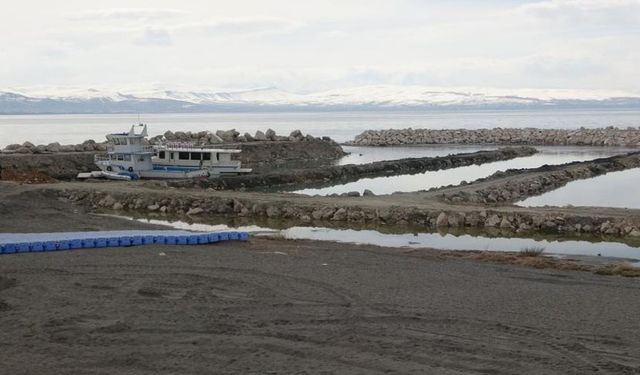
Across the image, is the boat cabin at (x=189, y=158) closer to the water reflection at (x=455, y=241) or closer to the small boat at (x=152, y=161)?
the small boat at (x=152, y=161)

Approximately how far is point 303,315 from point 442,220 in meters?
12.4

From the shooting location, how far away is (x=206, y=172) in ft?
115

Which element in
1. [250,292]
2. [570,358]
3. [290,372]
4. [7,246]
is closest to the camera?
[290,372]

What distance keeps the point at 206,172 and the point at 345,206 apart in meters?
11.9

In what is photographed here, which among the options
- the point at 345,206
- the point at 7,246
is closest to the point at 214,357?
the point at 7,246

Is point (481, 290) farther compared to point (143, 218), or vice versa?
point (143, 218)

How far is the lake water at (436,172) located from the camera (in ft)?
116

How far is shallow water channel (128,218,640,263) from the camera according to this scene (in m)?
18.9

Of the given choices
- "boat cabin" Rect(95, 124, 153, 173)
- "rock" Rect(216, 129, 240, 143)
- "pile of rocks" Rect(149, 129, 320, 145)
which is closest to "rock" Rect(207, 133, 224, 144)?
"pile of rocks" Rect(149, 129, 320, 145)

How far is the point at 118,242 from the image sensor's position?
16.7 metres

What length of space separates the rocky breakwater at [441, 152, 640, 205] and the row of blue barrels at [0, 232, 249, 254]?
11372mm

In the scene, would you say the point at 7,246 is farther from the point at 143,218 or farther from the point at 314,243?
the point at 143,218

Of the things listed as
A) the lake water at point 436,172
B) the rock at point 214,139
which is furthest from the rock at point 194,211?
the rock at point 214,139

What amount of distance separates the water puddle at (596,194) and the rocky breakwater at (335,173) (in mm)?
10284
